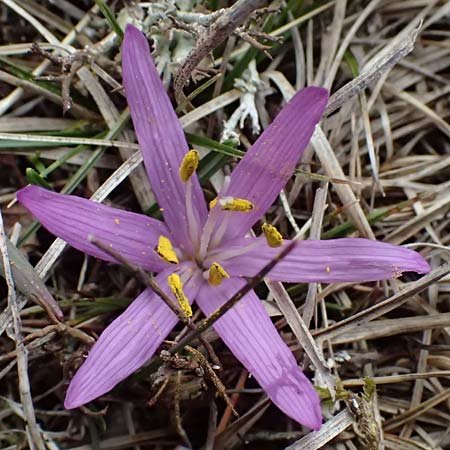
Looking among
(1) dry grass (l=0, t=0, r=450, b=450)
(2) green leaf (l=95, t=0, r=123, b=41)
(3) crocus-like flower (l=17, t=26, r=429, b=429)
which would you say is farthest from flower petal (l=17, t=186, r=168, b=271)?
(2) green leaf (l=95, t=0, r=123, b=41)

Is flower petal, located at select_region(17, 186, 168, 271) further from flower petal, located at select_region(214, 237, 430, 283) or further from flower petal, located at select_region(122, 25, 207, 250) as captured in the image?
flower petal, located at select_region(214, 237, 430, 283)

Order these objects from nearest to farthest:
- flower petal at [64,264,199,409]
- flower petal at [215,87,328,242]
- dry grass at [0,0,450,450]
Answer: flower petal at [64,264,199,409]
flower petal at [215,87,328,242]
dry grass at [0,0,450,450]

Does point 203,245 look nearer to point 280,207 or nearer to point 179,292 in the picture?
point 179,292

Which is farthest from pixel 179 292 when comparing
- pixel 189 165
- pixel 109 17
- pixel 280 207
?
pixel 109 17

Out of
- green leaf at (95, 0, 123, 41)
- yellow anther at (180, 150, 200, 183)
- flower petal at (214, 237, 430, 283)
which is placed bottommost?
Answer: flower petal at (214, 237, 430, 283)

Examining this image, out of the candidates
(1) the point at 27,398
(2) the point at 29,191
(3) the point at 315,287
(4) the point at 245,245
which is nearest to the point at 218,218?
(4) the point at 245,245

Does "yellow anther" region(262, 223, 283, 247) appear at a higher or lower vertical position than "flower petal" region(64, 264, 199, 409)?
higher
